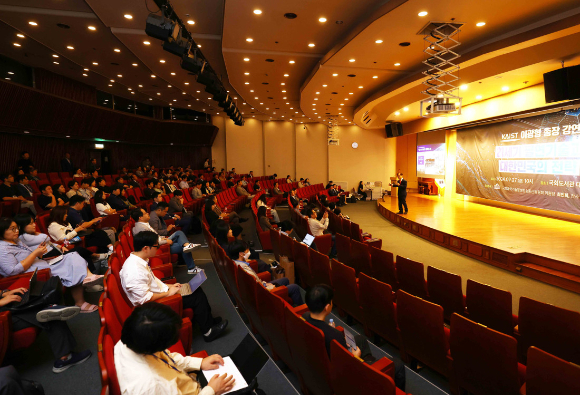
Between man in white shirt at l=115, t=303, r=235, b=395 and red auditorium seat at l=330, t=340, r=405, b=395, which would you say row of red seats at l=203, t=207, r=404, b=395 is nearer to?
red auditorium seat at l=330, t=340, r=405, b=395

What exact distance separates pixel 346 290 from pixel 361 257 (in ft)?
4.35

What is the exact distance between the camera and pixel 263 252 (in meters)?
6.27

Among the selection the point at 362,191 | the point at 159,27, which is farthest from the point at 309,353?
the point at 362,191

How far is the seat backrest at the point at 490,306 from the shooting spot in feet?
8.87

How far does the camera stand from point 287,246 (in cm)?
473

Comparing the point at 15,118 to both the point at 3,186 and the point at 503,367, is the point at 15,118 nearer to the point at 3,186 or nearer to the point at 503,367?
the point at 3,186

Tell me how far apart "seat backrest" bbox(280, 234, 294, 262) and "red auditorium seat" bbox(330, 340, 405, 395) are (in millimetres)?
2777

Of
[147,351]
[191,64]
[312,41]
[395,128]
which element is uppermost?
[312,41]

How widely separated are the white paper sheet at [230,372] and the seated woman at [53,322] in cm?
136

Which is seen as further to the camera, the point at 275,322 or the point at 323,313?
the point at 275,322

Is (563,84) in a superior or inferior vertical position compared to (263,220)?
superior

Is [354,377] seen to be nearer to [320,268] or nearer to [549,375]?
[549,375]

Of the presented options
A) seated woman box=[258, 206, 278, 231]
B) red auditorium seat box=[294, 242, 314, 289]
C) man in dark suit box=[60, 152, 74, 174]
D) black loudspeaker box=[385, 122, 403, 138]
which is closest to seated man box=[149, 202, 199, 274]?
red auditorium seat box=[294, 242, 314, 289]

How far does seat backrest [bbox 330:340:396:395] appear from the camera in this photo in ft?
4.65
